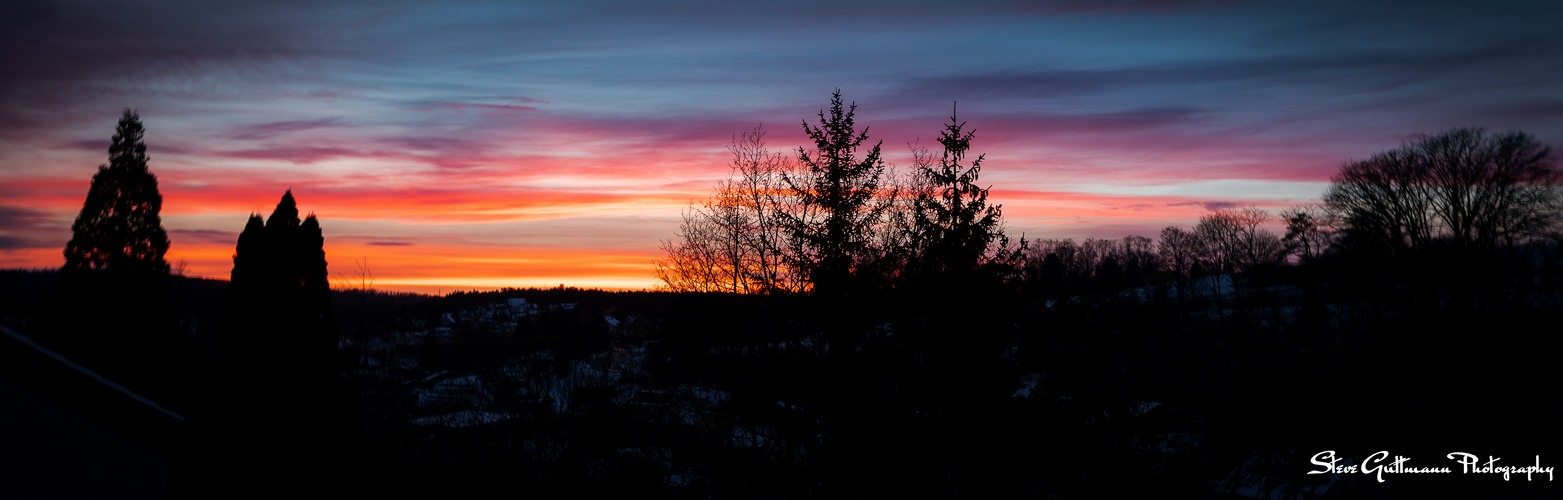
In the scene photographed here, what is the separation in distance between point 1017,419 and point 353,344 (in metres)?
22.5

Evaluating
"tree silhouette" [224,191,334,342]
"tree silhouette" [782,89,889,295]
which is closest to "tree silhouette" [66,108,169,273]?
"tree silhouette" [224,191,334,342]

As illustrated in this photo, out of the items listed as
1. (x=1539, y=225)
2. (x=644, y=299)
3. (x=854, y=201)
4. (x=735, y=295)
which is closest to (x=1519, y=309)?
(x=1539, y=225)

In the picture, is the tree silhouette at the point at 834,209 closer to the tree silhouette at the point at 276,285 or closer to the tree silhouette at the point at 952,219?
the tree silhouette at the point at 952,219

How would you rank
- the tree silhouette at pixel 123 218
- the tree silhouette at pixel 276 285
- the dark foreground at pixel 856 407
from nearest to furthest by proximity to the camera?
the dark foreground at pixel 856 407, the tree silhouette at pixel 276 285, the tree silhouette at pixel 123 218

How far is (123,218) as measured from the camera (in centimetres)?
2780

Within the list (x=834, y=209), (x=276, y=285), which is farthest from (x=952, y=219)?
(x=276, y=285)

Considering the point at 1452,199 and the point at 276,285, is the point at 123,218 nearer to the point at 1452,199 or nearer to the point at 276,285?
the point at 276,285

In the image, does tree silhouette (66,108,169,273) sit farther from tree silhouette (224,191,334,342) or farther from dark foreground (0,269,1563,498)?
tree silhouette (224,191,334,342)

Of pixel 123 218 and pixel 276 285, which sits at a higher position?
pixel 123 218

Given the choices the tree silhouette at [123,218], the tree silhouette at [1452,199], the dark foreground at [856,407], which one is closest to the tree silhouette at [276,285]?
the dark foreground at [856,407]

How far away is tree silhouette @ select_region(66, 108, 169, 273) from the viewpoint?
26.7 m

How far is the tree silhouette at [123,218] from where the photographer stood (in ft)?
87.7

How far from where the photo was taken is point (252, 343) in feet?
64.8

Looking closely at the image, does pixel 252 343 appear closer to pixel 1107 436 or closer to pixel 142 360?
pixel 142 360
